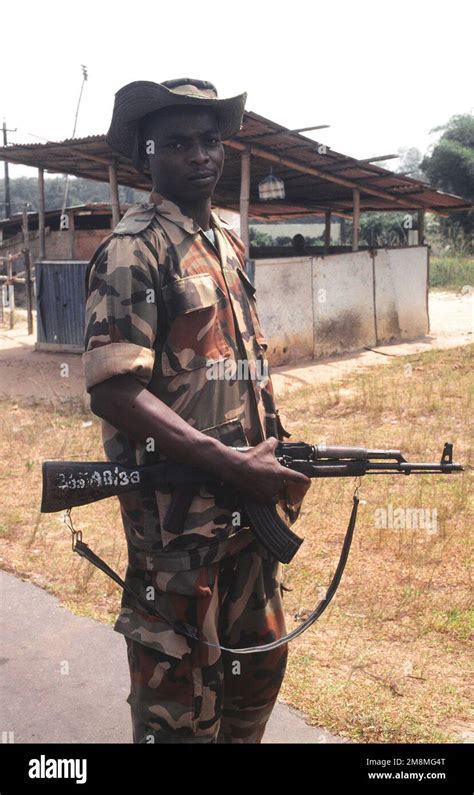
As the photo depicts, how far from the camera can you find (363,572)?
14.5 feet

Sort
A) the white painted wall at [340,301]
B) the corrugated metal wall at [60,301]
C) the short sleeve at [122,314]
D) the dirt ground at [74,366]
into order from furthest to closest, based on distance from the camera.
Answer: the corrugated metal wall at [60,301], the white painted wall at [340,301], the dirt ground at [74,366], the short sleeve at [122,314]

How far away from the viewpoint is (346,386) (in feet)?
33.1

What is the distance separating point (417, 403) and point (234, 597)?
6.70m

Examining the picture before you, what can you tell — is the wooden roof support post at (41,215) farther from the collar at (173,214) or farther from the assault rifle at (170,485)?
the assault rifle at (170,485)

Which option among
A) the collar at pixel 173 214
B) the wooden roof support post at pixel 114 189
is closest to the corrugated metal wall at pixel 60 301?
the wooden roof support post at pixel 114 189

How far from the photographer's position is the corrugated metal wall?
12758 mm

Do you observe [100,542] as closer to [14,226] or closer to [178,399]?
[178,399]

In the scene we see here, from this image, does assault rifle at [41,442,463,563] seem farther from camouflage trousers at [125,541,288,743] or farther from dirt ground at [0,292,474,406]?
dirt ground at [0,292,474,406]

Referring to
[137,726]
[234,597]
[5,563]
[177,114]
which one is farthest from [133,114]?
[5,563]

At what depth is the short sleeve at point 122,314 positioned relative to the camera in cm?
187

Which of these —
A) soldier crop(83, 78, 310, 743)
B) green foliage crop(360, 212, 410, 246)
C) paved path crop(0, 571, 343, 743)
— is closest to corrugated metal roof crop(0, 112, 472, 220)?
paved path crop(0, 571, 343, 743)

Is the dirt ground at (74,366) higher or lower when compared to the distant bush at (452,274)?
lower

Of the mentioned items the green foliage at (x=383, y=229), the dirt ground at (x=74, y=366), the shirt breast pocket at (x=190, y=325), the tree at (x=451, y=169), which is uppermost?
the tree at (x=451, y=169)

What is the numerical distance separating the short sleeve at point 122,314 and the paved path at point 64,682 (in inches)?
67.1
